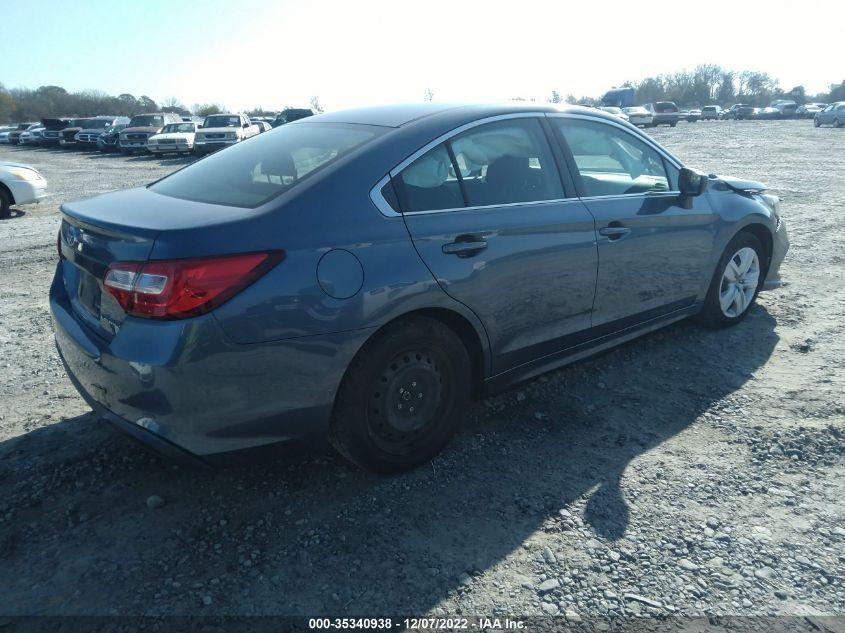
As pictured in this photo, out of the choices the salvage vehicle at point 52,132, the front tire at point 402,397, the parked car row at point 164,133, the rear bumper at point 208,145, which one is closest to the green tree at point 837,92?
the parked car row at point 164,133

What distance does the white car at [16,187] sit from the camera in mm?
10961

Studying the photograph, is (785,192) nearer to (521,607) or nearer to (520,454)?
(520,454)

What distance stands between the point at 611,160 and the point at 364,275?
2.15 m

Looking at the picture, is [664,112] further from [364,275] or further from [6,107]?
[6,107]

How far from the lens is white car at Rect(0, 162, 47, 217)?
432 inches

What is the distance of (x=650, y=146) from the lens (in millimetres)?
4340

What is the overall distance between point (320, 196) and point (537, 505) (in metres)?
1.68

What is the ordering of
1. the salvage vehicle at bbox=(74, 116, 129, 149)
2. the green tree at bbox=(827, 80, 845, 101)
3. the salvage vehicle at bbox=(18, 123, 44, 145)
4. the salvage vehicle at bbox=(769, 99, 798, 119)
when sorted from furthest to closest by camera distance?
the green tree at bbox=(827, 80, 845, 101) < the salvage vehicle at bbox=(769, 99, 798, 119) < the salvage vehicle at bbox=(18, 123, 44, 145) < the salvage vehicle at bbox=(74, 116, 129, 149)

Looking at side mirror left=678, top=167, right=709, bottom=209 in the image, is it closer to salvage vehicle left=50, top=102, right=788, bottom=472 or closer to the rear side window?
salvage vehicle left=50, top=102, right=788, bottom=472

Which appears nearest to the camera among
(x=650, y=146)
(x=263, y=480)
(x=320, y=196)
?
(x=320, y=196)

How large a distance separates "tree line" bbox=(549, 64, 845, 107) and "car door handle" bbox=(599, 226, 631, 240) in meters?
94.2

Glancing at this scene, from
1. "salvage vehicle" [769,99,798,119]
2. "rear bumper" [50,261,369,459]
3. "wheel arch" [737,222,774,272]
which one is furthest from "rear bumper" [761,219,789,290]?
"salvage vehicle" [769,99,798,119]

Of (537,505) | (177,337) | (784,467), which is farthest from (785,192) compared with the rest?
(177,337)

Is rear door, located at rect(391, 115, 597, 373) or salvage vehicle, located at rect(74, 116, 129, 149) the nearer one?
rear door, located at rect(391, 115, 597, 373)
